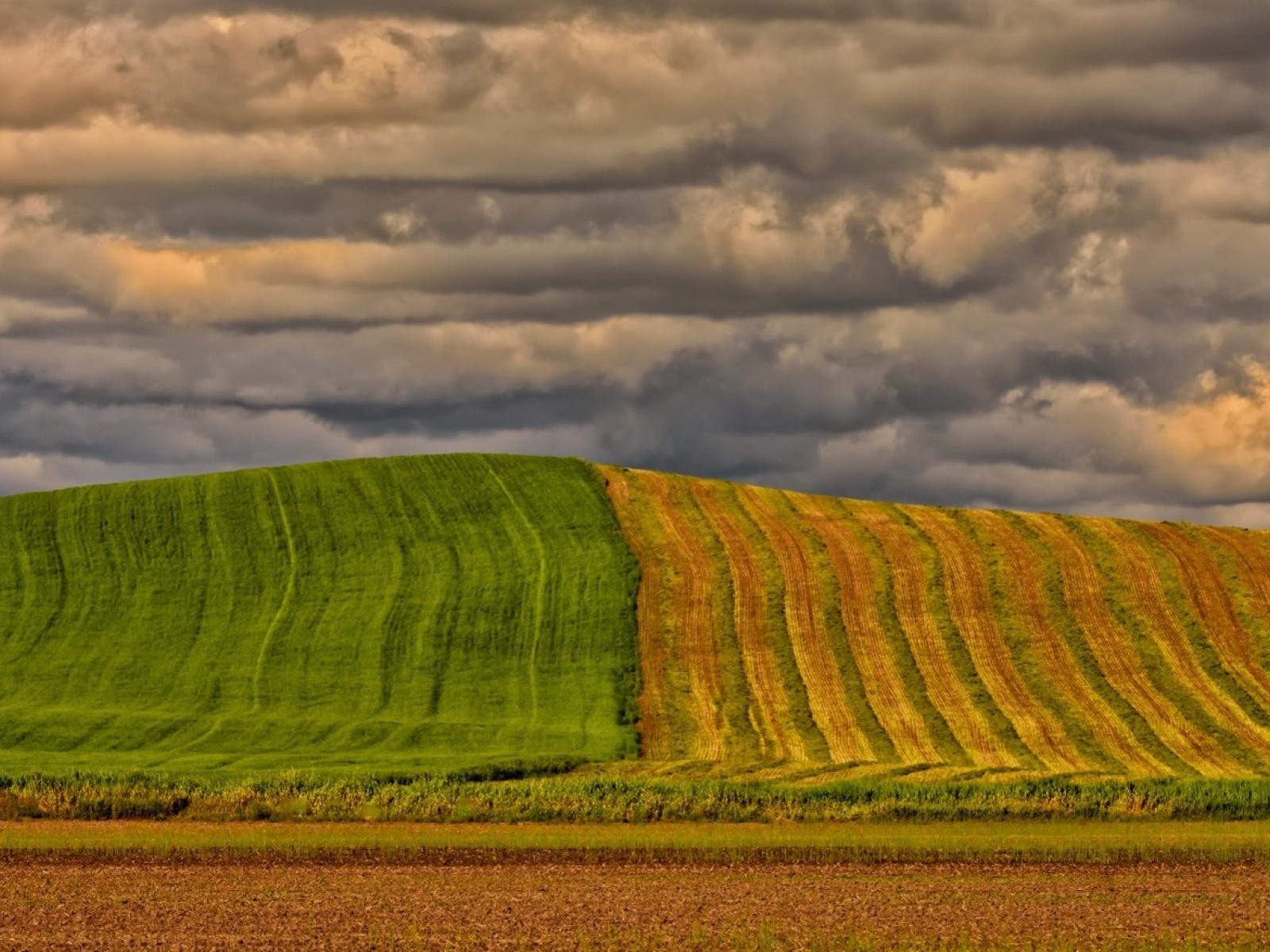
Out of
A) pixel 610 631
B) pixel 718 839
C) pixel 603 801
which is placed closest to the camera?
pixel 718 839

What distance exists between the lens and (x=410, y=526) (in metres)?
116

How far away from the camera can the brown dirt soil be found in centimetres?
3562

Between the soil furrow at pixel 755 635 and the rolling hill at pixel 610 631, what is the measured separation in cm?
21

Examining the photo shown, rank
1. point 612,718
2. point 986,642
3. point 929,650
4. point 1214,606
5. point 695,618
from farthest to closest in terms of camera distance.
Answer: point 695,618 → point 1214,606 → point 986,642 → point 929,650 → point 612,718

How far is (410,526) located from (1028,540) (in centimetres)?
3781

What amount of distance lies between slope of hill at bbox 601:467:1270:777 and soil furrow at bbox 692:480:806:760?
0.46ft

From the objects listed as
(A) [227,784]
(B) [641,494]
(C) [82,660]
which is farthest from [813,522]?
Answer: (A) [227,784]

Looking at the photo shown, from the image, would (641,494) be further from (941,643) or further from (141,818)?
(141,818)

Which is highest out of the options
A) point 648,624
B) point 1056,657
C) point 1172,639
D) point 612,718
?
point 648,624

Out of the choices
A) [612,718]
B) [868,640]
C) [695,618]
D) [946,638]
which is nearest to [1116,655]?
[946,638]

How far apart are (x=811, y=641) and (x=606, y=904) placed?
54.9 metres

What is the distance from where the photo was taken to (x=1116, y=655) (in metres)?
91.9

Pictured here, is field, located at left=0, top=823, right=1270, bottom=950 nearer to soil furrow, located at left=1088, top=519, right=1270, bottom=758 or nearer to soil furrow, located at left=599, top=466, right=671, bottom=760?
soil furrow, located at left=599, top=466, right=671, bottom=760

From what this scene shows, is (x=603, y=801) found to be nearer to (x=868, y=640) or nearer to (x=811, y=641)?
(x=811, y=641)
